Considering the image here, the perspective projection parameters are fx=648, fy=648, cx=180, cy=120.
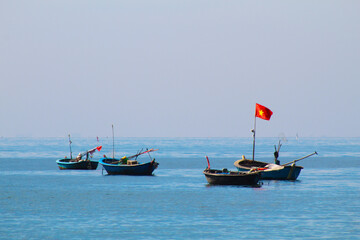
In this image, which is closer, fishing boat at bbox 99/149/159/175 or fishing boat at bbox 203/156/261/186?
fishing boat at bbox 203/156/261/186

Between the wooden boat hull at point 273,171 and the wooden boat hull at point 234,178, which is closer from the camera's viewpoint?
the wooden boat hull at point 234,178

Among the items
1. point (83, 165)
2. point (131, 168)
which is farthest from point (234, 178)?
point (83, 165)

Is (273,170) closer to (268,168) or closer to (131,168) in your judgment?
(268,168)

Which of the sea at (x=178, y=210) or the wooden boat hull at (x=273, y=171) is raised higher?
the wooden boat hull at (x=273, y=171)

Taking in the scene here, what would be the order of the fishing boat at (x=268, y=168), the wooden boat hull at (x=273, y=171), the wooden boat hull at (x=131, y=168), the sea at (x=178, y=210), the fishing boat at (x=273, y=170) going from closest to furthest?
the sea at (x=178, y=210)
the fishing boat at (x=268, y=168)
the fishing boat at (x=273, y=170)
the wooden boat hull at (x=273, y=171)
the wooden boat hull at (x=131, y=168)

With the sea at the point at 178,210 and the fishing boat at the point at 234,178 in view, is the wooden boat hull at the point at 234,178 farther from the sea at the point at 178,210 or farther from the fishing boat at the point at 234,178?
the sea at the point at 178,210

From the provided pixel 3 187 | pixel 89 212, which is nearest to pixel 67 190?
pixel 3 187

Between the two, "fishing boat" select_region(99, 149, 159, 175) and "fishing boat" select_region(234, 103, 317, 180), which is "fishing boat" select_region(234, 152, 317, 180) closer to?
"fishing boat" select_region(234, 103, 317, 180)

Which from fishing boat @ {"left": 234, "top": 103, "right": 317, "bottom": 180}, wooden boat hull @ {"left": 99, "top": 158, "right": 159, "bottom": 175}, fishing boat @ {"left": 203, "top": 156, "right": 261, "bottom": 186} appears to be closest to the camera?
fishing boat @ {"left": 203, "top": 156, "right": 261, "bottom": 186}

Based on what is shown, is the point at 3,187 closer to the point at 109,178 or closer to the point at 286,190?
the point at 109,178

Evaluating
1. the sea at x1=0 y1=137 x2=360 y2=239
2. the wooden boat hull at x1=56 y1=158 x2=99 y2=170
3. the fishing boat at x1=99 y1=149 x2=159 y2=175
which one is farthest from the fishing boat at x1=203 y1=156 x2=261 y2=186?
the wooden boat hull at x1=56 y1=158 x2=99 y2=170

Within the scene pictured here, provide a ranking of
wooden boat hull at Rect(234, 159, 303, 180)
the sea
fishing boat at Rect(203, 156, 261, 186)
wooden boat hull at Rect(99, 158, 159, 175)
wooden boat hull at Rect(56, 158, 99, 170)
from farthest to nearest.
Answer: wooden boat hull at Rect(56, 158, 99, 170) → wooden boat hull at Rect(99, 158, 159, 175) → wooden boat hull at Rect(234, 159, 303, 180) → fishing boat at Rect(203, 156, 261, 186) → the sea

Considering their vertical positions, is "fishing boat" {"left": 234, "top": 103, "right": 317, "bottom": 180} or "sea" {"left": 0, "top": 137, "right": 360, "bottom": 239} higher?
"fishing boat" {"left": 234, "top": 103, "right": 317, "bottom": 180}

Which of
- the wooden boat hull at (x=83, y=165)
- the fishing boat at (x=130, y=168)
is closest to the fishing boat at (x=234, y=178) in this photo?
the fishing boat at (x=130, y=168)
